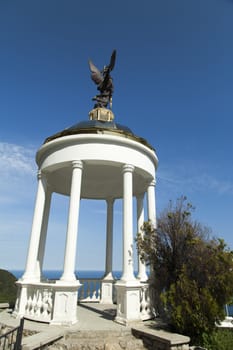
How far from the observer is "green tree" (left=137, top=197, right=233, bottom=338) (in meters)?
6.88

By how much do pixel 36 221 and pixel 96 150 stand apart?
435cm

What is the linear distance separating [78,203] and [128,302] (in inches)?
165

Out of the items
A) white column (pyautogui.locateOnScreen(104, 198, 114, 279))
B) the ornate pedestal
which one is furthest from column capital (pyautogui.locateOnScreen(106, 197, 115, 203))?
the ornate pedestal

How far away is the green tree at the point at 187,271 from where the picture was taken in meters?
6.88

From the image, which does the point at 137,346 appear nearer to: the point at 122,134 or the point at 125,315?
the point at 125,315

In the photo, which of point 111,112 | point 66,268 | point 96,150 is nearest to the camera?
point 66,268

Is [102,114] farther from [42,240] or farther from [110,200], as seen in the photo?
[42,240]

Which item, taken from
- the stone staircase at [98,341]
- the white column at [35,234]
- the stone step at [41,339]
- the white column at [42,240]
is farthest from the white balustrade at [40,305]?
the white column at [42,240]

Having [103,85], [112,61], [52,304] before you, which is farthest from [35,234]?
[112,61]

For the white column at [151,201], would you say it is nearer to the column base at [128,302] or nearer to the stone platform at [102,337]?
the column base at [128,302]

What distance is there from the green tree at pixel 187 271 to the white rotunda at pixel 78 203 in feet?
2.83

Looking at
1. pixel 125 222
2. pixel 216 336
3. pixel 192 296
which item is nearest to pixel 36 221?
pixel 125 222

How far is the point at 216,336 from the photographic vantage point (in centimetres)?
670

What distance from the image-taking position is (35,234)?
1030cm
